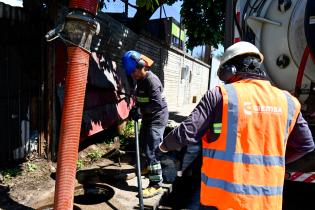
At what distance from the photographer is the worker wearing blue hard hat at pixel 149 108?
4.59 metres

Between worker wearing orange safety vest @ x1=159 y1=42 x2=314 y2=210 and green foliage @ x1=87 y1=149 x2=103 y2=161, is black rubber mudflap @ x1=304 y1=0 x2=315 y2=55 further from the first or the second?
green foliage @ x1=87 y1=149 x2=103 y2=161

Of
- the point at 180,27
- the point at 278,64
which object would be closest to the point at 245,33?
the point at 278,64

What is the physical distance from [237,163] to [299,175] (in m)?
1.99

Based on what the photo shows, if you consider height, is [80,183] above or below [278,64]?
below

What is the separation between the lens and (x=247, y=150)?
215 cm

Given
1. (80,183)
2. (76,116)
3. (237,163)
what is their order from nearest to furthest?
(237,163) < (76,116) < (80,183)

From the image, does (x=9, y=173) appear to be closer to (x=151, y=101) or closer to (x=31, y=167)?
(x=31, y=167)

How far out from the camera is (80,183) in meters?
4.96

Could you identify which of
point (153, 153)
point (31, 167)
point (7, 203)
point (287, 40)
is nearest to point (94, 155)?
point (31, 167)

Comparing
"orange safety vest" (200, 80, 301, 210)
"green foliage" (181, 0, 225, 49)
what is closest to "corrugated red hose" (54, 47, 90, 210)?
"orange safety vest" (200, 80, 301, 210)

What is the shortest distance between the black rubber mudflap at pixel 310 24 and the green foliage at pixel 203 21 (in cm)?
596

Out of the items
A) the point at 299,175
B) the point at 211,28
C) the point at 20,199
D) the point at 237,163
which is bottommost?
the point at 20,199

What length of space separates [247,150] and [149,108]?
8.88ft

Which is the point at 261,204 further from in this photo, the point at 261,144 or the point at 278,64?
the point at 278,64
